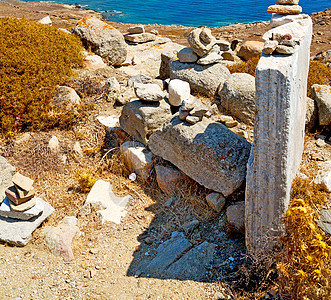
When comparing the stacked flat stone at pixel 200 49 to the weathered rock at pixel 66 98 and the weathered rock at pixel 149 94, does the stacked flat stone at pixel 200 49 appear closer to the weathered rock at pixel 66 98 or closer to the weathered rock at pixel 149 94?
the weathered rock at pixel 149 94

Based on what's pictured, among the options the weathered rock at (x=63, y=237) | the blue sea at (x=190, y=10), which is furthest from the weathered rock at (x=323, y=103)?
the blue sea at (x=190, y=10)

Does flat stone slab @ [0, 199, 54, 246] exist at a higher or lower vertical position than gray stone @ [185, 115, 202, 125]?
lower

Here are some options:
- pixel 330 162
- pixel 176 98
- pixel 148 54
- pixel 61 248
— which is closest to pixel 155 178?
pixel 176 98

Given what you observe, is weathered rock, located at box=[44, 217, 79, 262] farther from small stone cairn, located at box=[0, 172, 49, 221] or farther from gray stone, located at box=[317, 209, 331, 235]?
gray stone, located at box=[317, 209, 331, 235]

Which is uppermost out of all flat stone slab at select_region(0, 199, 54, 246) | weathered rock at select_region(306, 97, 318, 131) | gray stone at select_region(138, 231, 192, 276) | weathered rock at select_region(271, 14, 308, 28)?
weathered rock at select_region(271, 14, 308, 28)

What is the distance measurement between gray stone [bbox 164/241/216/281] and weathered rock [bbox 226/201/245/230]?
0.45 meters

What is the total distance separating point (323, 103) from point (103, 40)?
21.3 ft

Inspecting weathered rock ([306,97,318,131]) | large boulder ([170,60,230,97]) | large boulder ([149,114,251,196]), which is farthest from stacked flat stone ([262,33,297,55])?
large boulder ([170,60,230,97])

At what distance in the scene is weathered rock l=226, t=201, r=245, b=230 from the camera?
185 inches

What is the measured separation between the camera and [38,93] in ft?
23.2

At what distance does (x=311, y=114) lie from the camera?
599 centimetres

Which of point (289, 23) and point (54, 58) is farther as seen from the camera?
point (54, 58)

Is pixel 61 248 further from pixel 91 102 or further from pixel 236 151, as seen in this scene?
pixel 91 102

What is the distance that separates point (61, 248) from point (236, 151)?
9.78 feet
